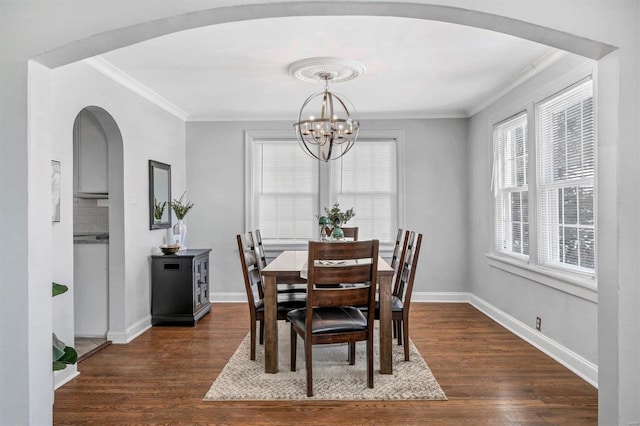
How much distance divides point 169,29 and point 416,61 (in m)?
2.41

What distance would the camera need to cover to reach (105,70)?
149 inches

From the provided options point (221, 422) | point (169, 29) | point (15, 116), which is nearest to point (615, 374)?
point (221, 422)

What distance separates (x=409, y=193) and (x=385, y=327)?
2.98 metres

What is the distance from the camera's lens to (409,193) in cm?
578

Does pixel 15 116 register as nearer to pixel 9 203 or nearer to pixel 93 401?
pixel 9 203

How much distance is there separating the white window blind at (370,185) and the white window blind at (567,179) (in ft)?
7.41

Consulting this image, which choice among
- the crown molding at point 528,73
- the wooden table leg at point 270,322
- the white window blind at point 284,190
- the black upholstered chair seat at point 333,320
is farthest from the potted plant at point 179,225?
the crown molding at point 528,73

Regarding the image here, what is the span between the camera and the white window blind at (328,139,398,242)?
231 inches

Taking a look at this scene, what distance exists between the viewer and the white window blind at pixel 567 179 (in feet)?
10.4

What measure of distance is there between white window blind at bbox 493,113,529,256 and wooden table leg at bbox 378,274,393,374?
194 cm

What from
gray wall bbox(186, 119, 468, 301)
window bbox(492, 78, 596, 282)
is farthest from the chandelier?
gray wall bbox(186, 119, 468, 301)

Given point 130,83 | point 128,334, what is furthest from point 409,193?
point 128,334

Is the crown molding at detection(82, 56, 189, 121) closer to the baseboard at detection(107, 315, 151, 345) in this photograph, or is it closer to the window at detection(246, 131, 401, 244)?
the window at detection(246, 131, 401, 244)

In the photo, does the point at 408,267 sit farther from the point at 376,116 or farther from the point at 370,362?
the point at 376,116
